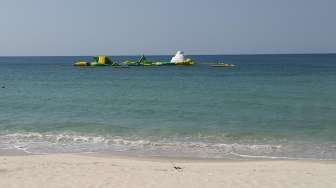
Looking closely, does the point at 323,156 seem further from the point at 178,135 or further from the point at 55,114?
the point at 55,114

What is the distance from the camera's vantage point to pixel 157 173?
10461 mm

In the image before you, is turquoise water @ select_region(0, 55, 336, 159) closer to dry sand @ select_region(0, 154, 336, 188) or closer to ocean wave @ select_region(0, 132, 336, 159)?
ocean wave @ select_region(0, 132, 336, 159)

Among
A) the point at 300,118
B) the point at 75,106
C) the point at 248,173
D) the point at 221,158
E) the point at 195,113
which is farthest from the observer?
the point at 75,106

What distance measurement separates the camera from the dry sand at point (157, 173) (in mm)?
9398

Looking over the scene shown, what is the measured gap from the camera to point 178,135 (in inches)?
672

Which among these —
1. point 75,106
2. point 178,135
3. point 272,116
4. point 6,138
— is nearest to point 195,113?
point 272,116

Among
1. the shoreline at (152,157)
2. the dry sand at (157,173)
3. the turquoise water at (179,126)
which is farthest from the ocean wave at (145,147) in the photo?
the dry sand at (157,173)

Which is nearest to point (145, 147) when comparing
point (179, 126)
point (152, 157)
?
point (152, 157)

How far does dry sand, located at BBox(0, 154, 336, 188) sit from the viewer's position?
9.40 m

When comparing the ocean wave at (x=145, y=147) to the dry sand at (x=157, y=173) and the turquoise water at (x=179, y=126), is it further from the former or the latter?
the dry sand at (x=157, y=173)

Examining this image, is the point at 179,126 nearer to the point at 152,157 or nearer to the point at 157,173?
the point at 152,157

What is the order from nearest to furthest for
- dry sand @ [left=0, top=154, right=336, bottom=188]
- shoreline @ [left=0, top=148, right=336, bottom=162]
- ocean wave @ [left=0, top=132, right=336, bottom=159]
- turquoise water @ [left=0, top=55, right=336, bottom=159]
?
dry sand @ [left=0, top=154, right=336, bottom=188] < shoreline @ [left=0, top=148, right=336, bottom=162] < ocean wave @ [left=0, top=132, right=336, bottom=159] < turquoise water @ [left=0, top=55, right=336, bottom=159]

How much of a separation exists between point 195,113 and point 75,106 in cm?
756

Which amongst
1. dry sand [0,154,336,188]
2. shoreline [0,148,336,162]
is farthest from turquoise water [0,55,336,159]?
dry sand [0,154,336,188]
